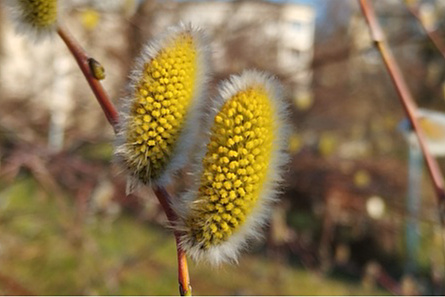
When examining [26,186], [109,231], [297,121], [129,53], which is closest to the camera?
[129,53]

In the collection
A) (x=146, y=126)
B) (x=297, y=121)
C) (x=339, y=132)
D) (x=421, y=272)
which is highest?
(x=146, y=126)

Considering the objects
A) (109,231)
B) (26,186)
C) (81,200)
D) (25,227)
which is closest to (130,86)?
(81,200)

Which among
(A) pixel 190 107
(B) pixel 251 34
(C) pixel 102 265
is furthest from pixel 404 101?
(B) pixel 251 34

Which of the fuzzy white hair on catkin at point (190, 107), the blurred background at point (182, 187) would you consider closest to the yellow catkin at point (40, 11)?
the fuzzy white hair on catkin at point (190, 107)

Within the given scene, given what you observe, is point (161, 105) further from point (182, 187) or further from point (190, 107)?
point (182, 187)

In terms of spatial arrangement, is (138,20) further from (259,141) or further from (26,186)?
(259,141)

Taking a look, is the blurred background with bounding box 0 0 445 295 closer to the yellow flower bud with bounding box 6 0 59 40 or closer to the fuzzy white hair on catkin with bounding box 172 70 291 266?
the yellow flower bud with bounding box 6 0 59 40

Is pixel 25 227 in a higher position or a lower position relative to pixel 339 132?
higher

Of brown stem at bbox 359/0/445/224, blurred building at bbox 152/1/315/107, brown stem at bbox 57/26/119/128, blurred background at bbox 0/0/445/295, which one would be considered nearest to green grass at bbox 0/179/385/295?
blurred background at bbox 0/0/445/295
